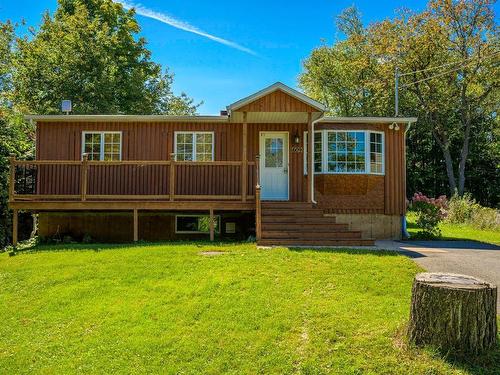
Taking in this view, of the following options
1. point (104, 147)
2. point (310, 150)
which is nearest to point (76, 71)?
point (104, 147)

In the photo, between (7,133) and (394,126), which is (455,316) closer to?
(394,126)

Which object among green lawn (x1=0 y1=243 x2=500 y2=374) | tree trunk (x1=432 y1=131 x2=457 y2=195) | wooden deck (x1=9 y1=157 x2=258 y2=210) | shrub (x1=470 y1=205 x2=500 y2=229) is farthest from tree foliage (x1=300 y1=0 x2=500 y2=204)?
green lawn (x1=0 y1=243 x2=500 y2=374)

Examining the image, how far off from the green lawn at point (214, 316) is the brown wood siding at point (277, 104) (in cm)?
405

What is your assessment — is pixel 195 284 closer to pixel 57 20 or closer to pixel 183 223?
pixel 183 223

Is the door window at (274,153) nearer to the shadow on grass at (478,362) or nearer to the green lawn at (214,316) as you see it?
the green lawn at (214,316)

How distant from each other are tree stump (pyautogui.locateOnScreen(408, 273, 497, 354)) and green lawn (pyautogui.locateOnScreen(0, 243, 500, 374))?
0.52 feet

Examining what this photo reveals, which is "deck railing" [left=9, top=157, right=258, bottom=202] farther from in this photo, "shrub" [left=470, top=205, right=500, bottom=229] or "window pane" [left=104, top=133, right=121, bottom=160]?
"shrub" [left=470, top=205, right=500, bottom=229]

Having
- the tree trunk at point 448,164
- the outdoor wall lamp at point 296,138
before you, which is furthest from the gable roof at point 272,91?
the tree trunk at point 448,164

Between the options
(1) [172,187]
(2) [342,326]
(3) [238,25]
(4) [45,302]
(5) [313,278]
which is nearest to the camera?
(2) [342,326]

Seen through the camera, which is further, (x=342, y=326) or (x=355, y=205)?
(x=355, y=205)

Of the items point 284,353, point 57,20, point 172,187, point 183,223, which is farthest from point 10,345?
point 57,20

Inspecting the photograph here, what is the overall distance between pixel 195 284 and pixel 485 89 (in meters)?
23.3

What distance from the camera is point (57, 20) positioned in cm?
2528

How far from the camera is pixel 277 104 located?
10.9m
